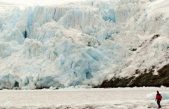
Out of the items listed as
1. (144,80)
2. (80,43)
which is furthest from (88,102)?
(144,80)

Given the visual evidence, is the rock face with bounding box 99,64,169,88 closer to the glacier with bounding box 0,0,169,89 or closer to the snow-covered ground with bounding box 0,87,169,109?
the glacier with bounding box 0,0,169,89

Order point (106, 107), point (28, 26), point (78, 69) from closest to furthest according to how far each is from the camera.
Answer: point (106, 107) → point (78, 69) → point (28, 26)

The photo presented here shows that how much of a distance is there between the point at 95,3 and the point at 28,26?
15914 mm

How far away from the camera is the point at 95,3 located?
350 ft

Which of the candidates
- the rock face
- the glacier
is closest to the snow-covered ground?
the glacier

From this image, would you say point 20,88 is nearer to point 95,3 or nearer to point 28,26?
point 28,26

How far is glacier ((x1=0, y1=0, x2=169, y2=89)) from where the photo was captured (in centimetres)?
9150

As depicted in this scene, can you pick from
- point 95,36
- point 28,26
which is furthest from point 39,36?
point 95,36

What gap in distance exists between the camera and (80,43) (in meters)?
95.7

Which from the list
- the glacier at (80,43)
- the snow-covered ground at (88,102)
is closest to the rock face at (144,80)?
the glacier at (80,43)

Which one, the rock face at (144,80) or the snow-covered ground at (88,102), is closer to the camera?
the snow-covered ground at (88,102)

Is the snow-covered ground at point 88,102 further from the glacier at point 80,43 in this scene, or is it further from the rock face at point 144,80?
the rock face at point 144,80

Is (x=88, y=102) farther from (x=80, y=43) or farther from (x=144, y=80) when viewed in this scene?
(x=144, y=80)

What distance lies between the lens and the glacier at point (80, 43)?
9150cm
